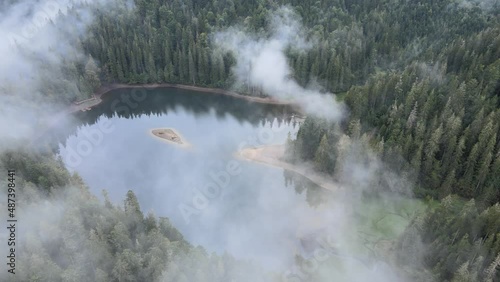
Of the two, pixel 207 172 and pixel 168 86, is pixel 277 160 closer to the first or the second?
pixel 207 172

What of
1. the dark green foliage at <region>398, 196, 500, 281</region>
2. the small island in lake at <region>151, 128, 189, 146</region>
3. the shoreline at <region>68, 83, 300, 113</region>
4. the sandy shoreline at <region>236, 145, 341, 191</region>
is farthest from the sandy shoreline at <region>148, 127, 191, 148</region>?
the dark green foliage at <region>398, 196, 500, 281</region>

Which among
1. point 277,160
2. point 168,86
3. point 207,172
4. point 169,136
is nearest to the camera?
point 207,172

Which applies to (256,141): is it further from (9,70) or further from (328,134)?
(9,70)

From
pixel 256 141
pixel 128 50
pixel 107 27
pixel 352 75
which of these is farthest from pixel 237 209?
pixel 107 27

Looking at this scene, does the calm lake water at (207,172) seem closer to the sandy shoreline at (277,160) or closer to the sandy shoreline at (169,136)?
the sandy shoreline at (169,136)

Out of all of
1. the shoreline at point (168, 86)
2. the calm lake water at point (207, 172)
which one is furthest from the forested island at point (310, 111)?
the calm lake water at point (207, 172)

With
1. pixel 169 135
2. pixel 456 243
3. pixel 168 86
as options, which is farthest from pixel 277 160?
pixel 168 86

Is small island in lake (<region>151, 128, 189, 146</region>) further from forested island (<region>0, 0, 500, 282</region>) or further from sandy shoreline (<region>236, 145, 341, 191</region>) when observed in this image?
forested island (<region>0, 0, 500, 282</region>)

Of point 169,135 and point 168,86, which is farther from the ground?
point 168,86
